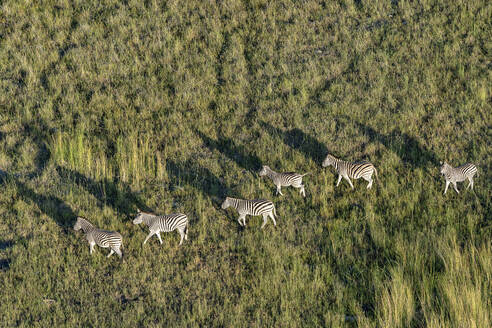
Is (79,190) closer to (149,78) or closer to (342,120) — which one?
(149,78)

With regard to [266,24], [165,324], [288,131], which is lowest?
[165,324]

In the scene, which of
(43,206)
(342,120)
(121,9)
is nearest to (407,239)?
(342,120)

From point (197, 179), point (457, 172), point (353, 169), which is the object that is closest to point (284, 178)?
point (353, 169)

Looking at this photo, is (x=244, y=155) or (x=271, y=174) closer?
(x=271, y=174)

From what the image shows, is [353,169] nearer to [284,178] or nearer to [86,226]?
[284,178]

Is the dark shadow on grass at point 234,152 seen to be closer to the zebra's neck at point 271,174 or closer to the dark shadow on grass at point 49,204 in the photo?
the zebra's neck at point 271,174

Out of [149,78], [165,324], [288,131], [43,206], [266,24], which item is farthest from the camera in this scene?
[266,24]
